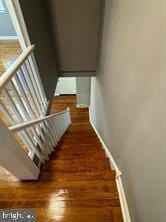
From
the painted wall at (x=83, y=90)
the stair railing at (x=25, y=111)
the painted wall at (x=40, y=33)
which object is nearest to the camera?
the stair railing at (x=25, y=111)

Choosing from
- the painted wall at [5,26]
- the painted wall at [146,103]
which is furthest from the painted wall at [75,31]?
the painted wall at [5,26]

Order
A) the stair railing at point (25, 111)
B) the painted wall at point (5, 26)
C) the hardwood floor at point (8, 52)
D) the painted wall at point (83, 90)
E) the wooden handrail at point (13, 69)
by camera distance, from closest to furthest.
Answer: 1. the wooden handrail at point (13, 69)
2. the stair railing at point (25, 111)
3. the hardwood floor at point (8, 52)
4. the painted wall at point (5, 26)
5. the painted wall at point (83, 90)

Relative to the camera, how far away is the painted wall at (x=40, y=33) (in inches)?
69.0

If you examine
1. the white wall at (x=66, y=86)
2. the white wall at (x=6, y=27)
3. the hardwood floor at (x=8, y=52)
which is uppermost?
the white wall at (x=66, y=86)

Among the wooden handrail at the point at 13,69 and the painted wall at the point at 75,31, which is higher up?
the painted wall at the point at 75,31

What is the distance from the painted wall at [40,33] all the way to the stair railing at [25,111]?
189mm

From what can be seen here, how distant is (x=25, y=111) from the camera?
5.52 ft

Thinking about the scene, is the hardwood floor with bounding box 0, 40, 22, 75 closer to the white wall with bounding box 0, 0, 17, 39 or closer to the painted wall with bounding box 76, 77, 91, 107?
the white wall with bounding box 0, 0, 17, 39

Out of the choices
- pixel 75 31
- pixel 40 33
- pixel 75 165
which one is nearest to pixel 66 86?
pixel 75 31

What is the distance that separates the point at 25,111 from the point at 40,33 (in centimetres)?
113

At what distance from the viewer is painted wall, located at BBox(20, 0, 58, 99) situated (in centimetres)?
175

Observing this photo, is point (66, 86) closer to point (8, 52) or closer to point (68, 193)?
point (8, 52)

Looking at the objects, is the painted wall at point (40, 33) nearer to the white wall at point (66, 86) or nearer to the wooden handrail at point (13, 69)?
the wooden handrail at point (13, 69)

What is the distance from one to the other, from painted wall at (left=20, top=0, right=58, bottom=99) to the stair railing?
0.19 metres
